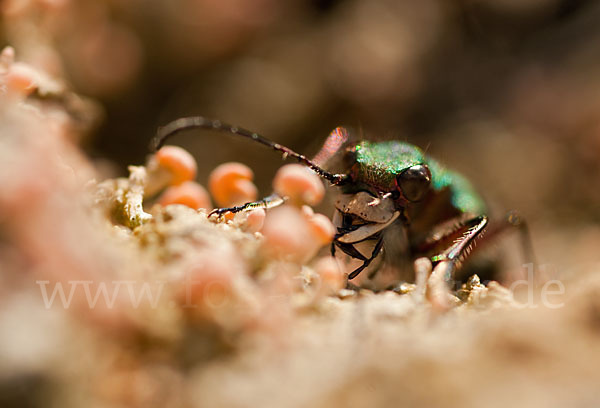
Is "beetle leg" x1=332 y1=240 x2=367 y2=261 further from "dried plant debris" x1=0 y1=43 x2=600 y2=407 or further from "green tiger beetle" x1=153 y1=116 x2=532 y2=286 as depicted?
"dried plant debris" x1=0 y1=43 x2=600 y2=407

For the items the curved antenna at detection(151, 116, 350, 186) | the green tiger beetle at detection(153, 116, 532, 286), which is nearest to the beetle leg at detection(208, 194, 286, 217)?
the green tiger beetle at detection(153, 116, 532, 286)

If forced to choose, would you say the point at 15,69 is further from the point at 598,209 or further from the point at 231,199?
the point at 598,209

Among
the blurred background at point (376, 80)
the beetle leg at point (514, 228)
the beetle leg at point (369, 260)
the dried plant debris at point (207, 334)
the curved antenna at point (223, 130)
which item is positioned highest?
the blurred background at point (376, 80)

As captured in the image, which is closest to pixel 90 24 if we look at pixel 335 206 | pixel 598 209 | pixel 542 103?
pixel 335 206

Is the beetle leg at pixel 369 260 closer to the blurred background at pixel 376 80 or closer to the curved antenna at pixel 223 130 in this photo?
the curved antenna at pixel 223 130

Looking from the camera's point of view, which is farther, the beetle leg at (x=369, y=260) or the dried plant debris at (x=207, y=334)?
the beetle leg at (x=369, y=260)

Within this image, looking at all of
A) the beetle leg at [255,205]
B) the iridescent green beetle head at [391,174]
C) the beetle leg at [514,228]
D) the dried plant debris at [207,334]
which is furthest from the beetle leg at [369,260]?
the dried plant debris at [207,334]

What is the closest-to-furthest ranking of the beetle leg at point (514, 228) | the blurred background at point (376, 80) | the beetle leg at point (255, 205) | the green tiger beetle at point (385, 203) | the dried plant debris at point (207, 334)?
the dried plant debris at point (207, 334) < the beetle leg at point (255, 205) < the green tiger beetle at point (385, 203) < the beetle leg at point (514, 228) < the blurred background at point (376, 80)
